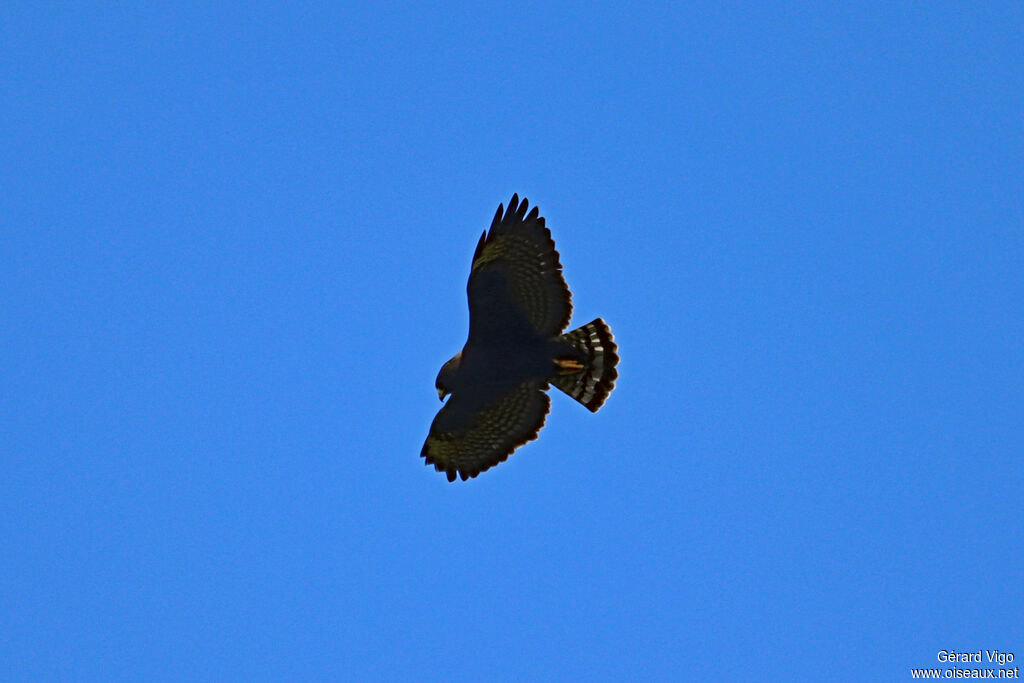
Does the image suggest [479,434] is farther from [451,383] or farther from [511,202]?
[511,202]

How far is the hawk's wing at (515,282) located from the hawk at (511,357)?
0.4 inches

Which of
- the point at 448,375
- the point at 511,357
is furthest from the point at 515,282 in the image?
the point at 448,375

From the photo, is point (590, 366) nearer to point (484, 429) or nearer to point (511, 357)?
point (511, 357)

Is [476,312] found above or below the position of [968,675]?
above

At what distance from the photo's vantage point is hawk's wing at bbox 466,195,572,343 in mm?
11102

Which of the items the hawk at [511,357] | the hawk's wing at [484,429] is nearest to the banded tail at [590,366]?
the hawk at [511,357]

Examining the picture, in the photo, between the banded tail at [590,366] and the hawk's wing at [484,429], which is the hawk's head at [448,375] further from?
the banded tail at [590,366]

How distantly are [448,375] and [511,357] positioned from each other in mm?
713

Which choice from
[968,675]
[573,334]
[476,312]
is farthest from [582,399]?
[968,675]

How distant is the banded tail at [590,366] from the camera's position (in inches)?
471

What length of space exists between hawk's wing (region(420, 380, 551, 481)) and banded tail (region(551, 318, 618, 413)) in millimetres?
330

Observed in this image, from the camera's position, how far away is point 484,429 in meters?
12.5

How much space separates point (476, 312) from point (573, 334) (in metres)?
1.21

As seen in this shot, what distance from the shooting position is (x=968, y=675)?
1180 centimetres
